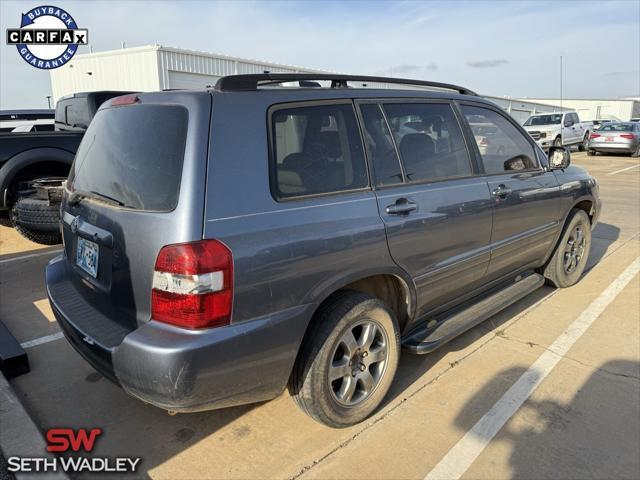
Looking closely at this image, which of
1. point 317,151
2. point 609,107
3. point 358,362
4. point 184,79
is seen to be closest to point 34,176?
point 317,151

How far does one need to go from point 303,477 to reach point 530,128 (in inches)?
787

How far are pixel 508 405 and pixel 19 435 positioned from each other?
2.67m

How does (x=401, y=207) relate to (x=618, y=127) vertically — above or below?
below

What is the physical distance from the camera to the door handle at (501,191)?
11.2 ft

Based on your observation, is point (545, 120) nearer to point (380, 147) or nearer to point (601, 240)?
point (601, 240)

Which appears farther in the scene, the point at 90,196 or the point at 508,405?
the point at 508,405

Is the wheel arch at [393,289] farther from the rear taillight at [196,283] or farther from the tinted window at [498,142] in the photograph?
the tinted window at [498,142]

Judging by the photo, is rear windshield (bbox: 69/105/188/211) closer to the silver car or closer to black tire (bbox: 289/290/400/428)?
black tire (bbox: 289/290/400/428)

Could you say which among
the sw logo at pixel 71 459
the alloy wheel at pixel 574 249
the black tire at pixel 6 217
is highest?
the black tire at pixel 6 217

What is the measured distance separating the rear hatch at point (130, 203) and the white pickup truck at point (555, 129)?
1833cm

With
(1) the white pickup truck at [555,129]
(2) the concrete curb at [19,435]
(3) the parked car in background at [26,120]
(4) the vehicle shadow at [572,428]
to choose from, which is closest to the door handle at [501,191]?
(4) the vehicle shadow at [572,428]

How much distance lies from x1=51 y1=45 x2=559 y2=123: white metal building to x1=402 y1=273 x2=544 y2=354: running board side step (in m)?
14.3

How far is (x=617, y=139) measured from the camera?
19.8 metres

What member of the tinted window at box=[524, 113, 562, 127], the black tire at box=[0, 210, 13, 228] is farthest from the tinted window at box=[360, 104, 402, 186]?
the tinted window at box=[524, 113, 562, 127]
